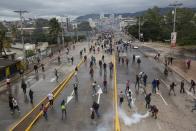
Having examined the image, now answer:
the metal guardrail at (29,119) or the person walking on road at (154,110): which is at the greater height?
the person walking on road at (154,110)

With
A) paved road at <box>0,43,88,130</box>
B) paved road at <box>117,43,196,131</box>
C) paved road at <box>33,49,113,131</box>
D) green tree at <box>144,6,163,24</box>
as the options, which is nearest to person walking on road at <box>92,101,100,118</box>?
paved road at <box>33,49,113,131</box>

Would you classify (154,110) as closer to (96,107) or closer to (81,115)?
(96,107)

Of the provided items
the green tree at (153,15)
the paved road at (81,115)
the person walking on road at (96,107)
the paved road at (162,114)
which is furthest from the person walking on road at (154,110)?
the green tree at (153,15)

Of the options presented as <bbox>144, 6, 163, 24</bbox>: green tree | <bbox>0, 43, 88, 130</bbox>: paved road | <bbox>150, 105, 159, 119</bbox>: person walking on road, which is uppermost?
<bbox>144, 6, 163, 24</bbox>: green tree

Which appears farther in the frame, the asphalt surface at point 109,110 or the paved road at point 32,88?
the paved road at point 32,88

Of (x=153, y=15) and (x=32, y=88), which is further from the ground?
(x=153, y=15)

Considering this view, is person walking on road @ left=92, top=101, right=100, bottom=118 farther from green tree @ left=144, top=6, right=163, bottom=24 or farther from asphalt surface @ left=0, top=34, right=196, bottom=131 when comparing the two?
green tree @ left=144, top=6, right=163, bottom=24

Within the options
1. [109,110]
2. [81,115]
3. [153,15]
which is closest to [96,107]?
[81,115]

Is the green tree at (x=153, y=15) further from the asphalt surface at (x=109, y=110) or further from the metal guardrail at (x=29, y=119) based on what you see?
the metal guardrail at (x=29, y=119)

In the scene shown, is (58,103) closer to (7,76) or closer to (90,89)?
(90,89)

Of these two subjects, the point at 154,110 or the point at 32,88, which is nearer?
the point at 154,110

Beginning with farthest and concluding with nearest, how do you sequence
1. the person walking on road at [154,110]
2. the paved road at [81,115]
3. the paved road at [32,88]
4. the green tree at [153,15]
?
the green tree at [153,15] < the paved road at [32,88] < the person walking on road at [154,110] < the paved road at [81,115]

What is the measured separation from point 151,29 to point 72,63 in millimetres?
79524

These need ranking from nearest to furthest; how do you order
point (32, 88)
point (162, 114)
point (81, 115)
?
point (81, 115) → point (162, 114) → point (32, 88)
